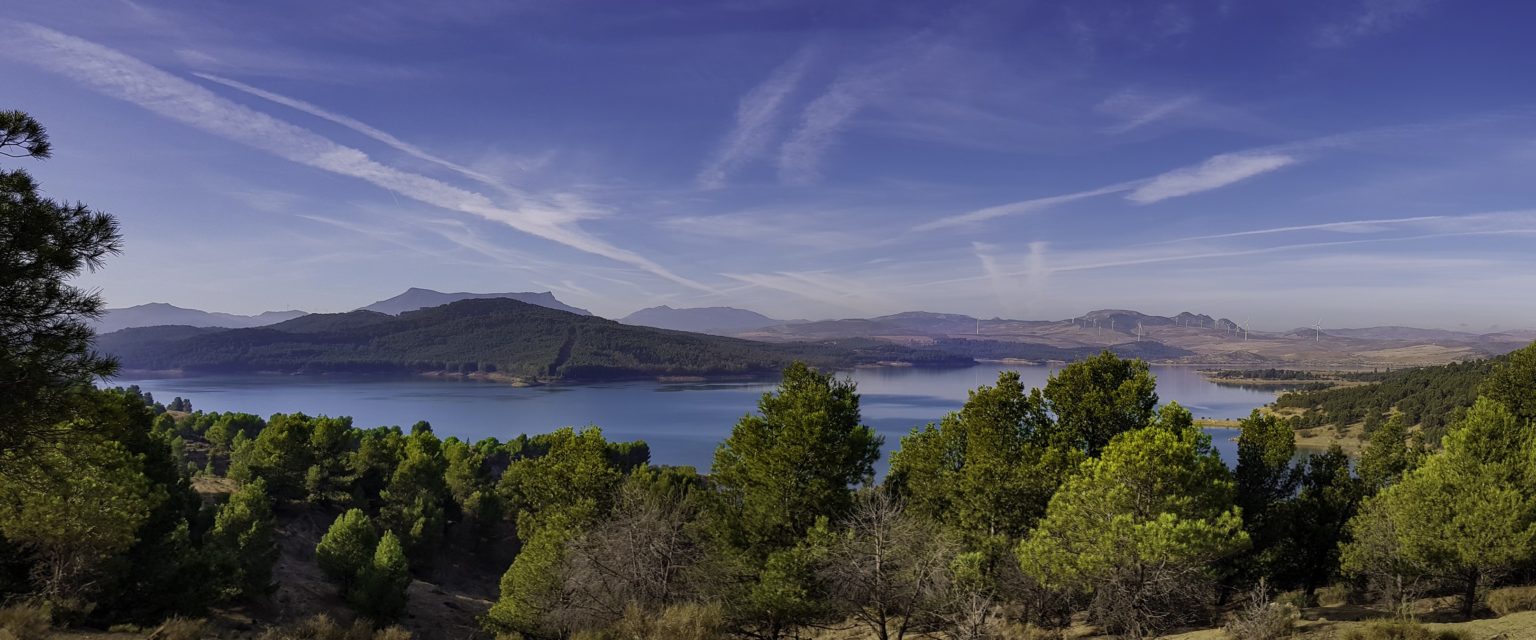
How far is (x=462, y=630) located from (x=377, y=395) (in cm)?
16065

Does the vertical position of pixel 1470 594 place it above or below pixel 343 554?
above

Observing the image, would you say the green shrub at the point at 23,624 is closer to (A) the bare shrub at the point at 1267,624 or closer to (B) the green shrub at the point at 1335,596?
(A) the bare shrub at the point at 1267,624

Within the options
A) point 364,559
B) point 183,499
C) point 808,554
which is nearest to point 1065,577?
point 808,554

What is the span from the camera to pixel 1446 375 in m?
84.2

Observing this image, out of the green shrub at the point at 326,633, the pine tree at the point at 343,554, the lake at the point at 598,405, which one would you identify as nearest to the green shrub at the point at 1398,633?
the green shrub at the point at 326,633

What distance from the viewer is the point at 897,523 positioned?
1577cm

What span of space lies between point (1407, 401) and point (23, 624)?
10362 cm

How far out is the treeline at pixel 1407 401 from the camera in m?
66.8

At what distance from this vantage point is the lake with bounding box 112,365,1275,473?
105688 mm

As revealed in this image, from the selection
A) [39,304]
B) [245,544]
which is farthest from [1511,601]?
[245,544]

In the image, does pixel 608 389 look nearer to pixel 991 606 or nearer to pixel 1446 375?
pixel 1446 375

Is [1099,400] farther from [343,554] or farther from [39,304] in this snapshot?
[343,554]

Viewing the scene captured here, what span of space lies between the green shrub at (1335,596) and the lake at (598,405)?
54031 millimetres

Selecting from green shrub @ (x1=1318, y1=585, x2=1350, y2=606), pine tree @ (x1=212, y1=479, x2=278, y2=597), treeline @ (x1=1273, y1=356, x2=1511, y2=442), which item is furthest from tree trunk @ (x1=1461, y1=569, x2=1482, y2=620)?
treeline @ (x1=1273, y1=356, x2=1511, y2=442)
